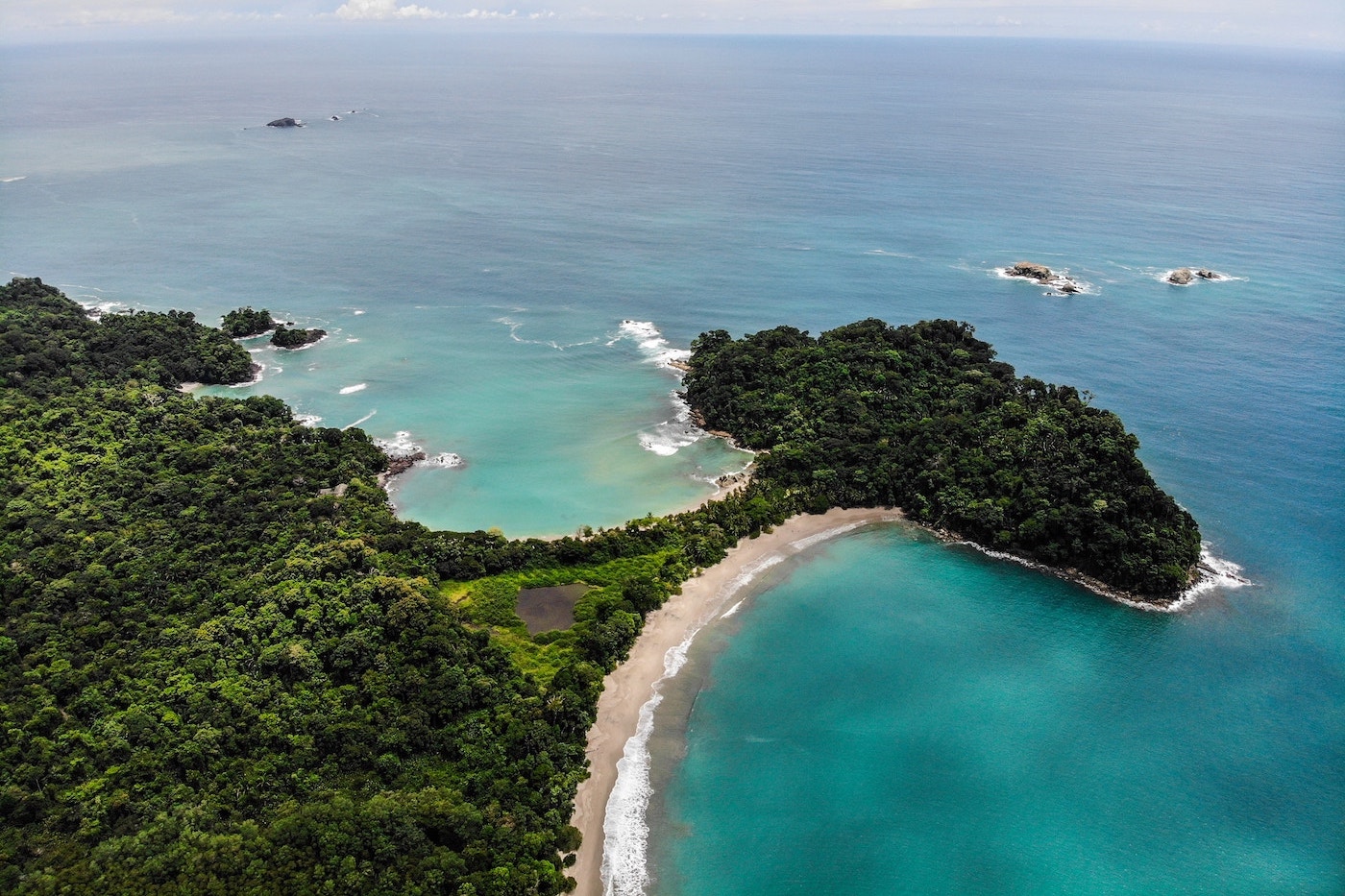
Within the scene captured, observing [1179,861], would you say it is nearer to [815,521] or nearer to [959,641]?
[959,641]

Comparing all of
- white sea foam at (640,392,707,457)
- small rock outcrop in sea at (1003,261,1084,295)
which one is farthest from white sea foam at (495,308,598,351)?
small rock outcrop in sea at (1003,261,1084,295)

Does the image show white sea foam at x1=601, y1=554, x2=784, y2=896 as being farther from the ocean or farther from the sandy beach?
the ocean

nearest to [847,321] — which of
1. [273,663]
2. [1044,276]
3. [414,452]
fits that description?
[1044,276]

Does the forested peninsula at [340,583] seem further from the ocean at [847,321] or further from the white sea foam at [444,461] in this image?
the ocean at [847,321]

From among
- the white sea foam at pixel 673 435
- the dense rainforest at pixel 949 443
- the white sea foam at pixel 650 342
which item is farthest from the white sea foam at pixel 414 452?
the white sea foam at pixel 650 342

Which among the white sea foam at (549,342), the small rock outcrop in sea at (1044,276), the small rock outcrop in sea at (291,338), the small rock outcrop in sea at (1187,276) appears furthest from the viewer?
the small rock outcrop in sea at (1187,276)

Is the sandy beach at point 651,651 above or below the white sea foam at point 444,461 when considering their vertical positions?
below

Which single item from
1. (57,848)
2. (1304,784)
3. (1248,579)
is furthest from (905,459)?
(57,848)
